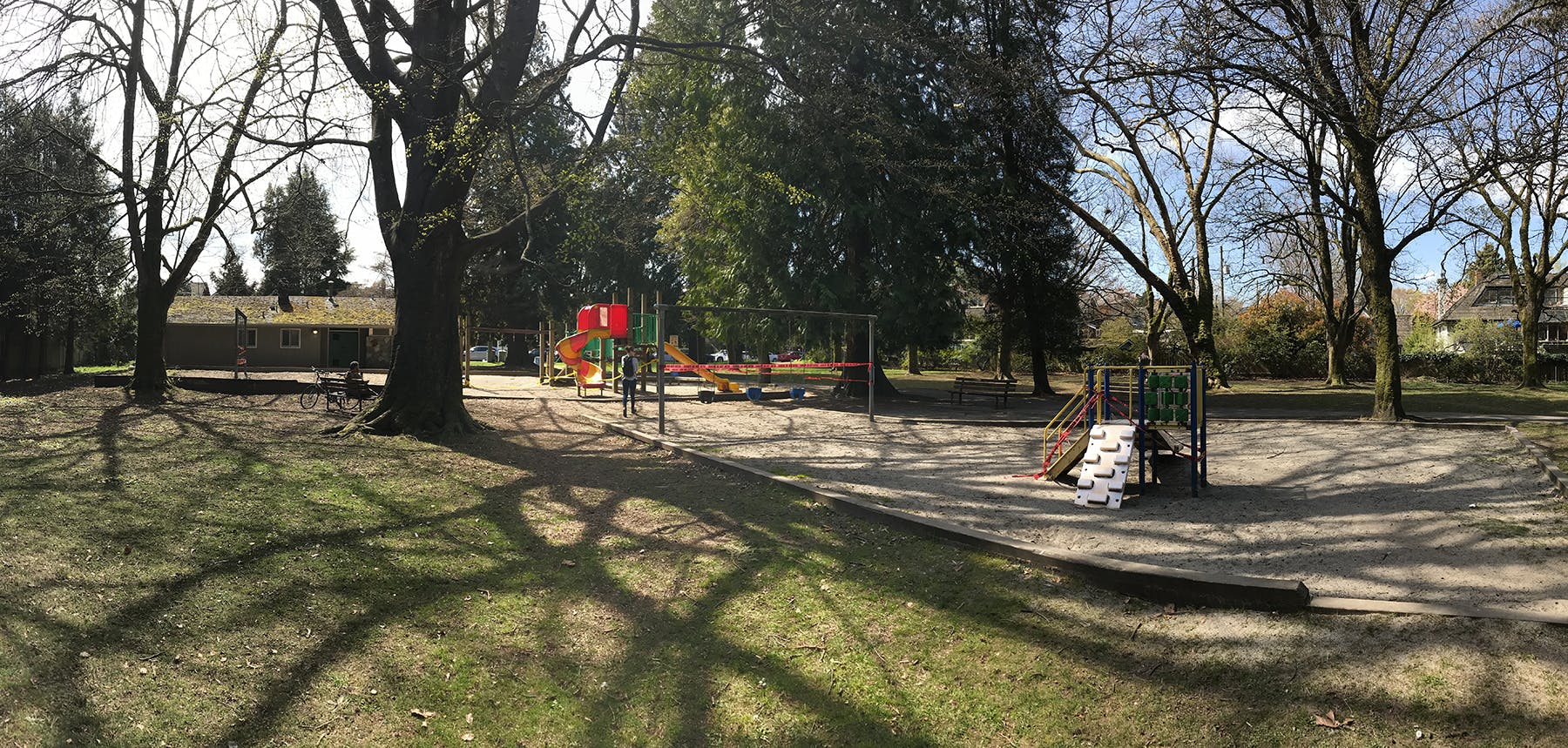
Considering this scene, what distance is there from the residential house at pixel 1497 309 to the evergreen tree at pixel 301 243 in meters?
60.8

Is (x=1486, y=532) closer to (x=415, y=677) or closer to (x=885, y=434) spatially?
(x=415, y=677)

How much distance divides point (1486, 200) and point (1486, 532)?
2656 cm

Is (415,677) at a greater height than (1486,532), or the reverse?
(1486,532)

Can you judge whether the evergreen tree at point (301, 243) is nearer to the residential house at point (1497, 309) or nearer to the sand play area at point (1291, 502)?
the sand play area at point (1291, 502)

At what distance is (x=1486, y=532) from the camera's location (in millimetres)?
7430

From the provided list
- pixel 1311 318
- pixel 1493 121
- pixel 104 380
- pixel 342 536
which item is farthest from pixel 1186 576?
pixel 1311 318

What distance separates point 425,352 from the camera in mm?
14422

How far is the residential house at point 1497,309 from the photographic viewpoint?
181 ft

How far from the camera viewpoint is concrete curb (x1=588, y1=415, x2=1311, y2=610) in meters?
5.97

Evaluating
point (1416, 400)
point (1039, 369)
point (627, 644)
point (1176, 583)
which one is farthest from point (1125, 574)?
point (1416, 400)

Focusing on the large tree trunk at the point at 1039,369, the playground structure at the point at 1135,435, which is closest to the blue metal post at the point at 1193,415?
the playground structure at the point at 1135,435

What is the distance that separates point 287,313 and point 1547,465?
51.8m

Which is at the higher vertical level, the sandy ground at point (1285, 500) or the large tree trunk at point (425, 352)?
the large tree trunk at point (425, 352)

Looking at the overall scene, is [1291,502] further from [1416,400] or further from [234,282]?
[234,282]
